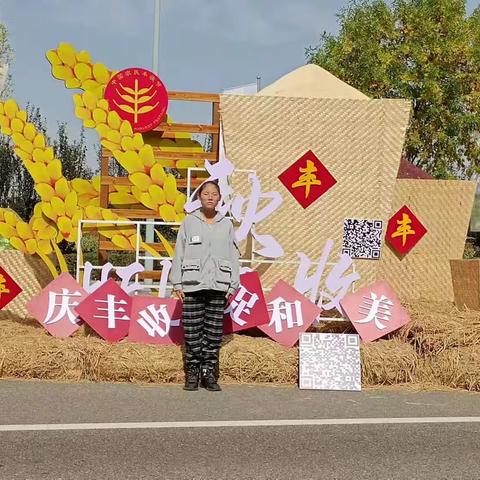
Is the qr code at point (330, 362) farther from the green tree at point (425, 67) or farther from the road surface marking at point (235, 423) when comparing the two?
the green tree at point (425, 67)

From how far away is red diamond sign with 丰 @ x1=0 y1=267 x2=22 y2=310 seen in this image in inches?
296

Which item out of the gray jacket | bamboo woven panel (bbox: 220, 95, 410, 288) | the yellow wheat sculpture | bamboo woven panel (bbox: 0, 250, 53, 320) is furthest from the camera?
Result: bamboo woven panel (bbox: 0, 250, 53, 320)

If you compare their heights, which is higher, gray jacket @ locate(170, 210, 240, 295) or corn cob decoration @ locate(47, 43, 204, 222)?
corn cob decoration @ locate(47, 43, 204, 222)

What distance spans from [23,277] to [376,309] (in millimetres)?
3739

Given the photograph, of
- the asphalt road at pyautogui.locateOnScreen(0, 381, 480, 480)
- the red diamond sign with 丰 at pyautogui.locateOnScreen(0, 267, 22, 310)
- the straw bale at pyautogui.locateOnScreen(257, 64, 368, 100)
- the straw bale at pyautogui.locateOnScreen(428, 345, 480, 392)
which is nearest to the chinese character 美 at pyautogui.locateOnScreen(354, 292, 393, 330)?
the straw bale at pyautogui.locateOnScreen(428, 345, 480, 392)

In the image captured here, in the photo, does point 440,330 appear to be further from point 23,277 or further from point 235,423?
point 23,277

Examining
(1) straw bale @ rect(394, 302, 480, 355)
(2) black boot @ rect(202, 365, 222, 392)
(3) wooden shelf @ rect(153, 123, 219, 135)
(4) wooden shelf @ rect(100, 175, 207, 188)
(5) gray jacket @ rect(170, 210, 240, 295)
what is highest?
(3) wooden shelf @ rect(153, 123, 219, 135)

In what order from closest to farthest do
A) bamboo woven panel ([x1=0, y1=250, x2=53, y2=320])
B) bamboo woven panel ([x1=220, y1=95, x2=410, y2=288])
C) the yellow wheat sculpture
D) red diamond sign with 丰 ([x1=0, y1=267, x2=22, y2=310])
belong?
1. red diamond sign with 丰 ([x1=0, y1=267, x2=22, y2=310])
2. the yellow wheat sculpture
3. bamboo woven panel ([x1=220, y1=95, x2=410, y2=288])
4. bamboo woven panel ([x1=0, y1=250, x2=53, y2=320])

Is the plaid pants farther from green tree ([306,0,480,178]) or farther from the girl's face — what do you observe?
green tree ([306,0,480,178])

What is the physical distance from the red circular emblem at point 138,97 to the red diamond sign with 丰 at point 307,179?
146 cm

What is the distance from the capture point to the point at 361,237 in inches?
315

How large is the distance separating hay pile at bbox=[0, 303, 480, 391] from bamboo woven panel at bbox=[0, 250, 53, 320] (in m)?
1.47

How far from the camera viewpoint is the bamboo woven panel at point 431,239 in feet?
30.5

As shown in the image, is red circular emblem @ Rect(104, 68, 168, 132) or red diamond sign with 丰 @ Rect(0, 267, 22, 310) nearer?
red diamond sign with 丰 @ Rect(0, 267, 22, 310)
